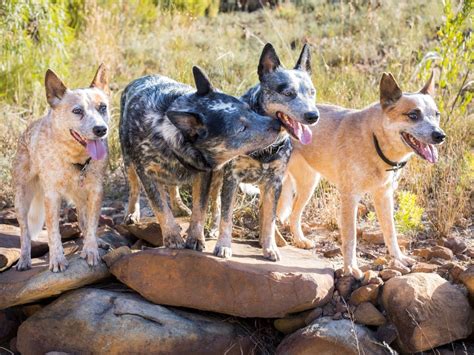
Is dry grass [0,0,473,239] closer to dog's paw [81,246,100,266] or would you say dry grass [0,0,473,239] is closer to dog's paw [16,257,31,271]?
dog's paw [81,246,100,266]

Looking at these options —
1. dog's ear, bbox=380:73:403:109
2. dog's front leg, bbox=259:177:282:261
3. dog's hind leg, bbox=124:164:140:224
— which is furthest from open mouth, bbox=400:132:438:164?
dog's hind leg, bbox=124:164:140:224

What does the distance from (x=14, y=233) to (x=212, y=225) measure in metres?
1.65

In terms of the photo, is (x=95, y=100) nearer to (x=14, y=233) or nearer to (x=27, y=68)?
(x=14, y=233)

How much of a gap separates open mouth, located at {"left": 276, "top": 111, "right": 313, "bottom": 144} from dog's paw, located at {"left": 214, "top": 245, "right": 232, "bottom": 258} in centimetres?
91

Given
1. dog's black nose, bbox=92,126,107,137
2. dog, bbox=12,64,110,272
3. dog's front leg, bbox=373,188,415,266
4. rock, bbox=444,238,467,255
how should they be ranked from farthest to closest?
rock, bbox=444,238,467,255 < dog's front leg, bbox=373,188,415,266 < dog, bbox=12,64,110,272 < dog's black nose, bbox=92,126,107,137

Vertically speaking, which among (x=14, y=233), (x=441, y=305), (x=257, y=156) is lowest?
(x=14, y=233)

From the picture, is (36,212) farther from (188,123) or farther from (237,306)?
(237,306)

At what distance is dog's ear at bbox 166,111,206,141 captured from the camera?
187 inches

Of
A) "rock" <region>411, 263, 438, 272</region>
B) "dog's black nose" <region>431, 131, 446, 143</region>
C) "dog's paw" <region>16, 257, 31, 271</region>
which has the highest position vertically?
"dog's black nose" <region>431, 131, 446, 143</region>

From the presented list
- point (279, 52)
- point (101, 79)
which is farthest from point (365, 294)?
point (279, 52)

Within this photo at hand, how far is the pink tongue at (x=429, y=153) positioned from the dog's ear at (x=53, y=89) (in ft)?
8.15

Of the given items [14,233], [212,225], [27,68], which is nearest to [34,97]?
[27,68]

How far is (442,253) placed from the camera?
5602mm

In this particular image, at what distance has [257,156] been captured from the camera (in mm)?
5059
